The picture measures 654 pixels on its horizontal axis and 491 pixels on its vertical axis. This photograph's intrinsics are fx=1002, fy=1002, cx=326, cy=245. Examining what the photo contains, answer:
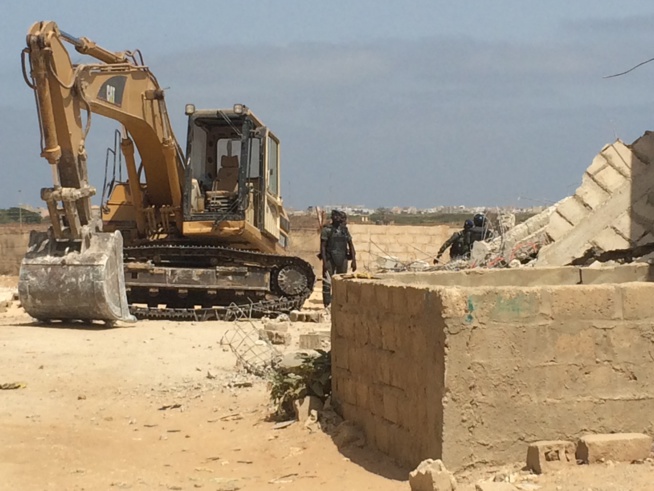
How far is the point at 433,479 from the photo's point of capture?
5055 mm

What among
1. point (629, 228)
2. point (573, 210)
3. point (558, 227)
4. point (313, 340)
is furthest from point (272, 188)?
point (629, 228)

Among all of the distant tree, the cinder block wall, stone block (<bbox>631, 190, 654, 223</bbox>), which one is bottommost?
the cinder block wall

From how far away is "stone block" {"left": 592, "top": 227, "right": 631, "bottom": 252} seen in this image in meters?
9.48

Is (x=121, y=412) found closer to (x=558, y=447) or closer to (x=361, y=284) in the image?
(x=361, y=284)

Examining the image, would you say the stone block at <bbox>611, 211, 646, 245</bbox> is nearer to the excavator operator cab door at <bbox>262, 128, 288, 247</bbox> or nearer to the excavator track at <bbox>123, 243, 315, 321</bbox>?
the excavator track at <bbox>123, 243, 315, 321</bbox>

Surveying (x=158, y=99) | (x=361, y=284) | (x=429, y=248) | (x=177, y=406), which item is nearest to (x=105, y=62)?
(x=158, y=99)

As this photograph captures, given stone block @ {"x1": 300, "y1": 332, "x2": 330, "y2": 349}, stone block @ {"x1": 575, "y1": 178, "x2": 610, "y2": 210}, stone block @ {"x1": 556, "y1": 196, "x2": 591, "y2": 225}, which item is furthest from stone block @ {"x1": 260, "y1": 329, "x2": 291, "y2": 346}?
stone block @ {"x1": 575, "y1": 178, "x2": 610, "y2": 210}

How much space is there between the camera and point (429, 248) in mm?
27625

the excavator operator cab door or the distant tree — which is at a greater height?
the distant tree

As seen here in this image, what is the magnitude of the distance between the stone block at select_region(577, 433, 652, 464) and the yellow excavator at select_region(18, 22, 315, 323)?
8687 millimetres

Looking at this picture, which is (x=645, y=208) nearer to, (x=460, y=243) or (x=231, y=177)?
(x=460, y=243)

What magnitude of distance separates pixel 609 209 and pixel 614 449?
4.87m

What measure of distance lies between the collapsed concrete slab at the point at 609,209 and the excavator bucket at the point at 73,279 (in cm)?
555

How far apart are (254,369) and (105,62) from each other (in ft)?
21.6
